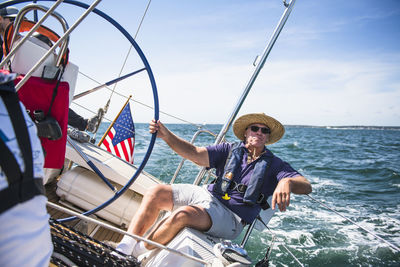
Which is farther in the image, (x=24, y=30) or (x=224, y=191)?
(x=224, y=191)

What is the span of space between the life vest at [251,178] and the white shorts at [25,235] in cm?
142

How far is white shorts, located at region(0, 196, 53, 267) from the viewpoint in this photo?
490 mm

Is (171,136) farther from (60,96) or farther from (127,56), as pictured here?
(127,56)

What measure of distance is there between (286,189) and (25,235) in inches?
53.6

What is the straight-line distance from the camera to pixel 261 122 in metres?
2.20

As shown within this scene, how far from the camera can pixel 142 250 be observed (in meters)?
1.49

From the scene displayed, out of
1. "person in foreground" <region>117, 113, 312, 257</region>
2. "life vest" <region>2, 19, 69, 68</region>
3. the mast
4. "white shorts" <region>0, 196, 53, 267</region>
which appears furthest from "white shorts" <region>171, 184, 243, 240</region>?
"white shorts" <region>0, 196, 53, 267</region>

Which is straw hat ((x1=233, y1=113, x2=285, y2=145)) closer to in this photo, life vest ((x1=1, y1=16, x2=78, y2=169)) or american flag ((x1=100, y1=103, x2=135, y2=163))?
life vest ((x1=1, y1=16, x2=78, y2=169))

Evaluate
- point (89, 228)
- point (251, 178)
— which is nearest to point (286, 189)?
point (251, 178)

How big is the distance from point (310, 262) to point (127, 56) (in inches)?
129

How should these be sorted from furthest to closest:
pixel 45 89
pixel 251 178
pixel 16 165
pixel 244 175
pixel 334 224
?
pixel 334 224 < pixel 244 175 < pixel 251 178 < pixel 45 89 < pixel 16 165

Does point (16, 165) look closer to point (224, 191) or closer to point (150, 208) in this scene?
point (150, 208)

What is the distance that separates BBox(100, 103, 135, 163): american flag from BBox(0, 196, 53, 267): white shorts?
3188mm

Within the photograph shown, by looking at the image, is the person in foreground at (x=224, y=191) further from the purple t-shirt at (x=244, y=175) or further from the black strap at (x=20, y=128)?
the black strap at (x=20, y=128)
